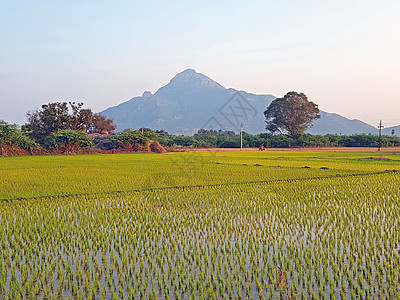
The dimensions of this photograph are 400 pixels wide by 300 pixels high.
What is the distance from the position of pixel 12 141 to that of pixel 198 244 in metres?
24.5

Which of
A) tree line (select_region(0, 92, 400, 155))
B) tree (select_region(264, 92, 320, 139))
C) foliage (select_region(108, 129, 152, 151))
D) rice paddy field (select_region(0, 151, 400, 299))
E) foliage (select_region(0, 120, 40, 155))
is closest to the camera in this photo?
rice paddy field (select_region(0, 151, 400, 299))

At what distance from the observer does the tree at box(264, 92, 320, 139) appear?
56.3m

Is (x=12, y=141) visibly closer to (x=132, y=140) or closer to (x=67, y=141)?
(x=67, y=141)

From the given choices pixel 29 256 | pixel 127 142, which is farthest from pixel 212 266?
pixel 127 142

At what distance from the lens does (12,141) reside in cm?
2620

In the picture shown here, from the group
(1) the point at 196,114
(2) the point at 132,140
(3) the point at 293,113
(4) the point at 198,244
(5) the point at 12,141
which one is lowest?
(4) the point at 198,244

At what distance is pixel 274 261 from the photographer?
14.4 feet

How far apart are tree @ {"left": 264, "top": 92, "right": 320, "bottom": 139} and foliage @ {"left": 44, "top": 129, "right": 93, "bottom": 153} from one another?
110ft

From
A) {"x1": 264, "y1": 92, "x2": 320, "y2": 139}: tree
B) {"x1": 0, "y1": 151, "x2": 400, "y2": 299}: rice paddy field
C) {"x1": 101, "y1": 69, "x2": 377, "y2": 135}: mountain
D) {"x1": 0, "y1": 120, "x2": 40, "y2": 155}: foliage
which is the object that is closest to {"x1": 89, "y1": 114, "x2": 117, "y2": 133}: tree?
{"x1": 0, "y1": 120, "x2": 40, "y2": 155}: foliage

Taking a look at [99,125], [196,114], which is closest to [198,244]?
[99,125]

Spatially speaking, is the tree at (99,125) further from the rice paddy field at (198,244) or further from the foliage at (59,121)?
the rice paddy field at (198,244)

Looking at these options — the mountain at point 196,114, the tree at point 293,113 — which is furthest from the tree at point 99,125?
the mountain at point 196,114

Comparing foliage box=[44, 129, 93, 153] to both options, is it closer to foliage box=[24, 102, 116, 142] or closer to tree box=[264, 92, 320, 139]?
foliage box=[24, 102, 116, 142]

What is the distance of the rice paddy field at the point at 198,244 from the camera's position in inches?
141
